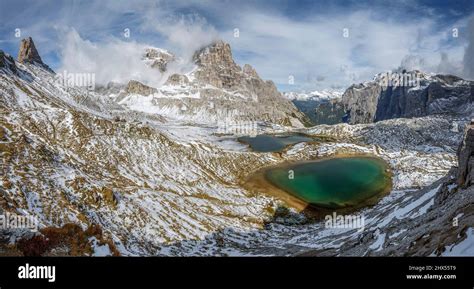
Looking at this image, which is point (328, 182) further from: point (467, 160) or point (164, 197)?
point (467, 160)

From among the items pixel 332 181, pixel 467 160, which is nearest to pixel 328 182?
pixel 332 181

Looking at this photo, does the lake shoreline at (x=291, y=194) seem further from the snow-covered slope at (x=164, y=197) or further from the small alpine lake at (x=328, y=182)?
the snow-covered slope at (x=164, y=197)

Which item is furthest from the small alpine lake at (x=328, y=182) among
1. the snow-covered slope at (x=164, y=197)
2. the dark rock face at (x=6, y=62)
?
the dark rock face at (x=6, y=62)

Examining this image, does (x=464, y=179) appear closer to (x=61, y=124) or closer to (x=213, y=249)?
(x=213, y=249)

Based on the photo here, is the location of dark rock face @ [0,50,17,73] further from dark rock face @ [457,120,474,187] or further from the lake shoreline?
dark rock face @ [457,120,474,187]

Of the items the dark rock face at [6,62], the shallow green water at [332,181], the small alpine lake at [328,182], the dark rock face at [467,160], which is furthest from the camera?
the dark rock face at [6,62]

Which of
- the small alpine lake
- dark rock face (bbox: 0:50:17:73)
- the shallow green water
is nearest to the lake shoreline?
the small alpine lake
